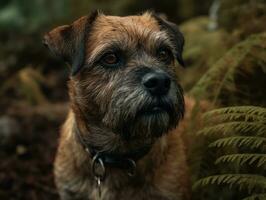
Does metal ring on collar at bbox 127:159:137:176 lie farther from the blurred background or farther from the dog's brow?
the dog's brow

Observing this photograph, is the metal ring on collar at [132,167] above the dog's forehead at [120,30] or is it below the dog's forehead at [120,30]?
below

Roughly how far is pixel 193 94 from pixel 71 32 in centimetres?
158

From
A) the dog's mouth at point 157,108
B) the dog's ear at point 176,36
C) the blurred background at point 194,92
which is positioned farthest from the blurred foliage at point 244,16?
the dog's mouth at point 157,108

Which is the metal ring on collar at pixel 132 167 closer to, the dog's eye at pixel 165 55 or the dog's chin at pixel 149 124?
the dog's chin at pixel 149 124

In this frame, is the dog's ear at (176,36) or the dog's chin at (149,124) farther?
the dog's ear at (176,36)

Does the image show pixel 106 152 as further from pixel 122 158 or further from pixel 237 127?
pixel 237 127

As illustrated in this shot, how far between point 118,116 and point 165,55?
0.93 meters

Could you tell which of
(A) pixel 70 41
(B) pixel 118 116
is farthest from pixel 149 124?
(A) pixel 70 41

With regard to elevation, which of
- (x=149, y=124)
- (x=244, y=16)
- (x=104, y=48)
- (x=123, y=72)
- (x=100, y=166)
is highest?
(x=104, y=48)

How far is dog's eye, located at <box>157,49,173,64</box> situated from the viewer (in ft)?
18.6

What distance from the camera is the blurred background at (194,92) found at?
561cm

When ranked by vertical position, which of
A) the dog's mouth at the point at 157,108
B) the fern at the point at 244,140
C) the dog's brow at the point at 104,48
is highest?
the dog's brow at the point at 104,48

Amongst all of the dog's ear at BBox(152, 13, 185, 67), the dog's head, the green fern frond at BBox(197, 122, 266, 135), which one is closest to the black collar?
the dog's head

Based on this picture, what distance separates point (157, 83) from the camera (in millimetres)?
4930
